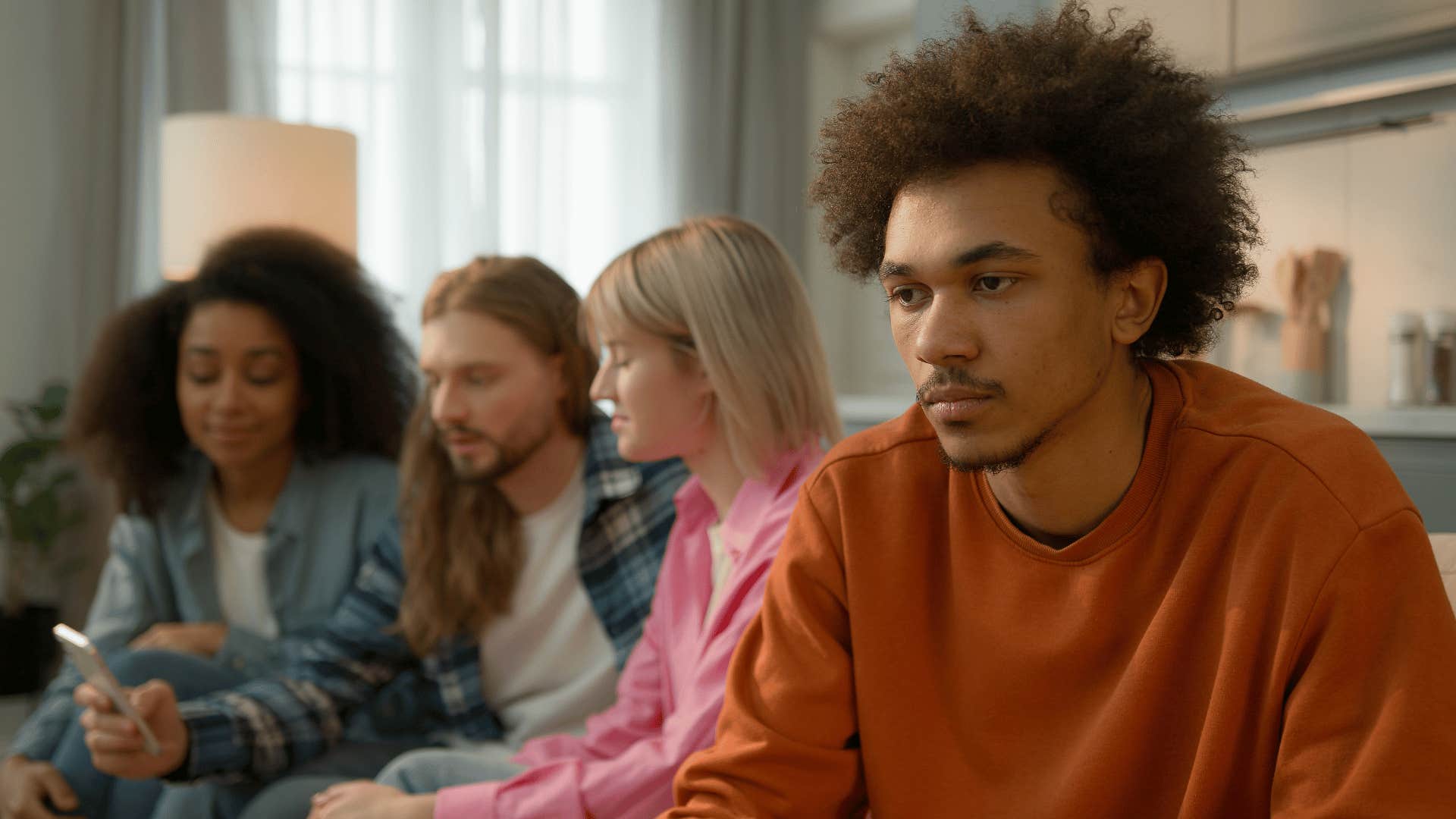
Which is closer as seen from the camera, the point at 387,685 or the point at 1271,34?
the point at 387,685

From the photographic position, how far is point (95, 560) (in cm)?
364

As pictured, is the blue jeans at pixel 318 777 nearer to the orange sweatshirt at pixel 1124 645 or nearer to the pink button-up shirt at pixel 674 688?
the pink button-up shirt at pixel 674 688

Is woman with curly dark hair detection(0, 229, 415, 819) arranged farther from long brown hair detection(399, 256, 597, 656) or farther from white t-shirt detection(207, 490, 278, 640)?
long brown hair detection(399, 256, 597, 656)

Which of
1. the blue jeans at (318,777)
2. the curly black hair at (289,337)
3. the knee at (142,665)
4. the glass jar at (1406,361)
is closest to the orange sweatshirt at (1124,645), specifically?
the blue jeans at (318,777)

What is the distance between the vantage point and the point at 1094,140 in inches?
38.4

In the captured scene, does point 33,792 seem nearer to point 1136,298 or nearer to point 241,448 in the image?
point 241,448

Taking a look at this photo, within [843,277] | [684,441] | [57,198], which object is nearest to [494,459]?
[684,441]

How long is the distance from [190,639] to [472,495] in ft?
1.86

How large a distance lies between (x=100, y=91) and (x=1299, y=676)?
367cm

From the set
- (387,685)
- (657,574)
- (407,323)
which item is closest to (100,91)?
(407,323)

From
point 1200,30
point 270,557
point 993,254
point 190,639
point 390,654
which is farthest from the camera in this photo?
point 1200,30

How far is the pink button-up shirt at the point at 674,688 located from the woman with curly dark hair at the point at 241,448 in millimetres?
693

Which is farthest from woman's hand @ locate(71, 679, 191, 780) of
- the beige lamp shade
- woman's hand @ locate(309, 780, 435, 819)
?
the beige lamp shade

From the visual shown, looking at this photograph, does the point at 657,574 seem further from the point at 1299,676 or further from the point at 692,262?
the point at 1299,676
